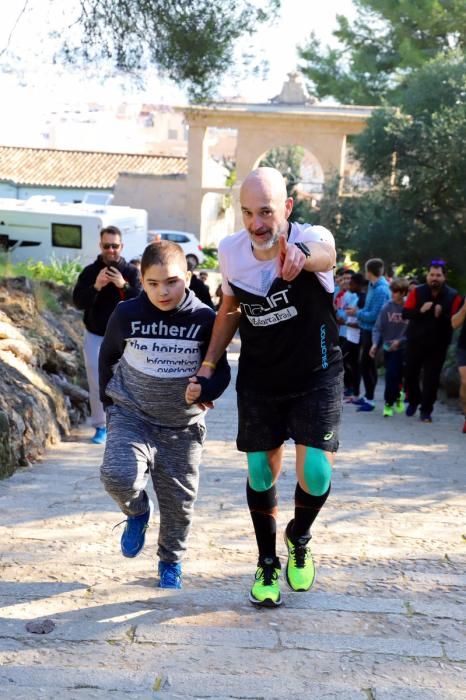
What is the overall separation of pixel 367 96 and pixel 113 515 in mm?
36224

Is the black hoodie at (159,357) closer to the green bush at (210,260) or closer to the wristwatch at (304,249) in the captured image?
the wristwatch at (304,249)

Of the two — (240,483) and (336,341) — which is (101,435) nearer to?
(240,483)

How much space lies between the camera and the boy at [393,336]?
1058cm

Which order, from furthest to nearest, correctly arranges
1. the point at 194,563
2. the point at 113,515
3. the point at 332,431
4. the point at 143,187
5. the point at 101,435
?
the point at 143,187, the point at 101,435, the point at 113,515, the point at 194,563, the point at 332,431

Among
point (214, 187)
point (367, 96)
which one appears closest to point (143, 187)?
point (214, 187)

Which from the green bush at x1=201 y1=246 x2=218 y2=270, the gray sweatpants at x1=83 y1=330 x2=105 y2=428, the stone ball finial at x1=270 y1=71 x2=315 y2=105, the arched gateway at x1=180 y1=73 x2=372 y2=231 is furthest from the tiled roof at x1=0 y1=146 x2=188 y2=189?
the gray sweatpants at x1=83 y1=330 x2=105 y2=428

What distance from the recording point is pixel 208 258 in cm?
3778

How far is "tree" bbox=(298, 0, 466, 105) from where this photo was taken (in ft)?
111

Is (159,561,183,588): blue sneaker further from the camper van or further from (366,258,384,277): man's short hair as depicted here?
the camper van

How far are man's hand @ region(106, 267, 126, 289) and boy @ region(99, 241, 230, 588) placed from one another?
2.99 metres

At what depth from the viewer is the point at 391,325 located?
10.6m

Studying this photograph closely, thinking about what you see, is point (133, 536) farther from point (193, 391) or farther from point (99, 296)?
point (99, 296)

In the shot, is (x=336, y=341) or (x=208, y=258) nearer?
(x=336, y=341)

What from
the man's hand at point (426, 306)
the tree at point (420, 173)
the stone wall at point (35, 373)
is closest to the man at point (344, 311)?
the man's hand at point (426, 306)
